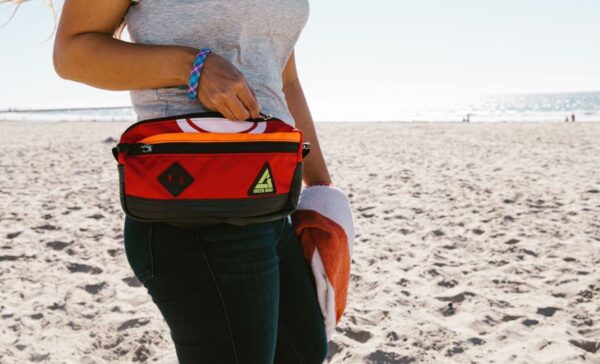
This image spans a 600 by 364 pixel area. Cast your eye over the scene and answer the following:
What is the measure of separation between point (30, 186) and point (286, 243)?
782 centimetres

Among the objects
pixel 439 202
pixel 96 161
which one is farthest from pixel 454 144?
pixel 96 161

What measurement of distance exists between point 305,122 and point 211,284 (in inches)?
26.3

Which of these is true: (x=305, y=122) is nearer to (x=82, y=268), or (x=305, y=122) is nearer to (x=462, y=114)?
(x=82, y=268)

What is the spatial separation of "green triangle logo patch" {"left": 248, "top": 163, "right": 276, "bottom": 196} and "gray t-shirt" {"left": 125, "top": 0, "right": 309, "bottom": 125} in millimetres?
199

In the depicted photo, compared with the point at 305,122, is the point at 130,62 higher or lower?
higher

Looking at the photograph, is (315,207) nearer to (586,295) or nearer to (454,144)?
(586,295)

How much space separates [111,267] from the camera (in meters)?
4.28

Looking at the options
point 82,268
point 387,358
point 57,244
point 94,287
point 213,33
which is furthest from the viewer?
point 57,244

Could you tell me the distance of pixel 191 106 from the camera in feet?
A: 3.54

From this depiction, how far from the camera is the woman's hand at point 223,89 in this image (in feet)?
3.18

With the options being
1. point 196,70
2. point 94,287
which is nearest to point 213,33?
point 196,70

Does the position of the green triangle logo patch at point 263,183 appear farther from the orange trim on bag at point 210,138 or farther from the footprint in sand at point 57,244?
the footprint in sand at point 57,244

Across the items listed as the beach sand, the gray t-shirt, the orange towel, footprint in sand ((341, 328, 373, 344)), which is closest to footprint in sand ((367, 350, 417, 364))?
the beach sand

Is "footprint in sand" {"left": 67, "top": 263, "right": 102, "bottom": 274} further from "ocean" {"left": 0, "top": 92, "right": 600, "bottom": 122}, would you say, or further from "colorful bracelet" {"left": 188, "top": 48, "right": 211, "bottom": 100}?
"ocean" {"left": 0, "top": 92, "right": 600, "bottom": 122}
